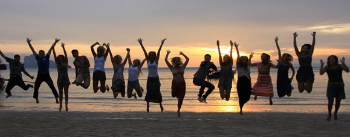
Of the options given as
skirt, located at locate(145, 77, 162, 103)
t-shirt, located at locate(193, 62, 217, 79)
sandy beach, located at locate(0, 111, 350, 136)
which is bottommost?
sandy beach, located at locate(0, 111, 350, 136)

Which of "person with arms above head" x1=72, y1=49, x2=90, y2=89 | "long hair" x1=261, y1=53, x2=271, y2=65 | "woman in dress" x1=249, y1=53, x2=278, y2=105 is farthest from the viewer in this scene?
"person with arms above head" x1=72, y1=49, x2=90, y2=89

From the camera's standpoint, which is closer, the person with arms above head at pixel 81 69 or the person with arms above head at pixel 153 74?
the person with arms above head at pixel 153 74

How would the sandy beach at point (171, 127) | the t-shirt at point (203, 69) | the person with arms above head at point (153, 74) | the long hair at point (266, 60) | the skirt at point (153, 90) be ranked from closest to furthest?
the sandy beach at point (171, 127) → the person with arms above head at point (153, 74) → the long hair at point (266, 60) → the skirt at point (153, 90) → the t-shirt at point (203, 69)

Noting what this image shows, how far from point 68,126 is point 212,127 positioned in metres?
4.57

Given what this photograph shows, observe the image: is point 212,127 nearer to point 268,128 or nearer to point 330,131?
point 268,128

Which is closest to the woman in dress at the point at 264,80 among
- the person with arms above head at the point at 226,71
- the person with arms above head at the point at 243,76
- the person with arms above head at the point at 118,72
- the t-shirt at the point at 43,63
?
the person with arms above head at the point at 243,76

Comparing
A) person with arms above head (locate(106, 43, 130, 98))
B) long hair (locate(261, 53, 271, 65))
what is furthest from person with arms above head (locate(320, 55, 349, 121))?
person with arms above head (locate(106, 43, 130, 98))

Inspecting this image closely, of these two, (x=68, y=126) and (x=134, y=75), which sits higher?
(x=134, y=75)

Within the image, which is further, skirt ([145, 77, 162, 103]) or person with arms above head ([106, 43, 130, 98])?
person with arms above head ([106, 43, 130, 98])

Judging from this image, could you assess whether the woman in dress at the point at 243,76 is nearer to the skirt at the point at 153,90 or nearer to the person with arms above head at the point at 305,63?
the person with arms above head at the point at 305,63

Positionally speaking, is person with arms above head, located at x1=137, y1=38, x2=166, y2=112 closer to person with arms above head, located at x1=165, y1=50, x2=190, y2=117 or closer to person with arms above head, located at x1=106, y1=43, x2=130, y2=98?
person with arms above head, located at x1=165, y1=50, x2=190, y2=117

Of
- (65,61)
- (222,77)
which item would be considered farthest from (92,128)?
(222,77)

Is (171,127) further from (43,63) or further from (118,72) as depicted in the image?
(43,63)

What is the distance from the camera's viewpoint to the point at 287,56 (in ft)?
50.1
